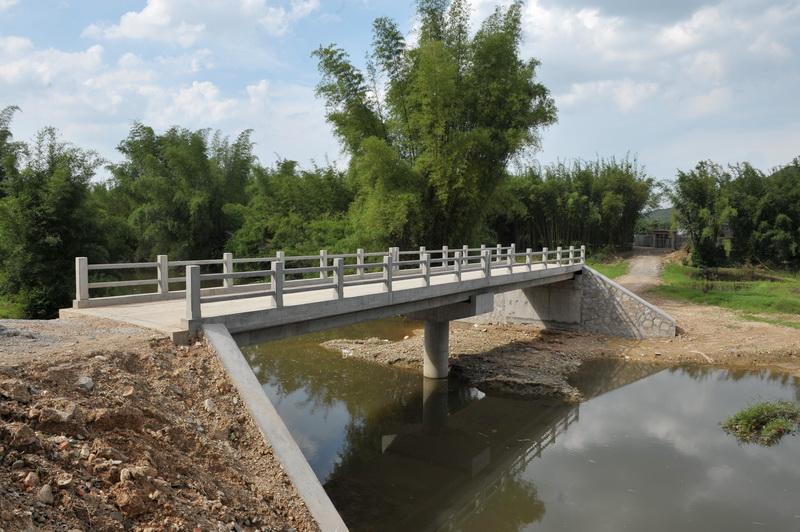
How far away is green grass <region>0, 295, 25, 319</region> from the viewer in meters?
16.5

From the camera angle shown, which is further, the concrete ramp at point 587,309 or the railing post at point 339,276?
the concrete ramp at point 587,309

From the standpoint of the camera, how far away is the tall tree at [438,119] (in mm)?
19469

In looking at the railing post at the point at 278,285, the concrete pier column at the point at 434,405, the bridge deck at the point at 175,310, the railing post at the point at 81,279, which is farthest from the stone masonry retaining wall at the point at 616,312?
the railing post at the point at 81,279

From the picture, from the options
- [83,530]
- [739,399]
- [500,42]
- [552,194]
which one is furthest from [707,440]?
[552,194]

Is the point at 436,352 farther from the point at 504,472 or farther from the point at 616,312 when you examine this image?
the point at 616,312

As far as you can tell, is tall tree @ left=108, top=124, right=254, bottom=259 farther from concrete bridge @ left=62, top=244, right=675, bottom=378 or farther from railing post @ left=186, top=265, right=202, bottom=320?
railing post @ left=186, top=265, right=202, bottom=320

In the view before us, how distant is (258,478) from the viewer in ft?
16.7

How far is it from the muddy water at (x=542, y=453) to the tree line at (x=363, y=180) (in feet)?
25.9

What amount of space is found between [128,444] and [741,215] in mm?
33382

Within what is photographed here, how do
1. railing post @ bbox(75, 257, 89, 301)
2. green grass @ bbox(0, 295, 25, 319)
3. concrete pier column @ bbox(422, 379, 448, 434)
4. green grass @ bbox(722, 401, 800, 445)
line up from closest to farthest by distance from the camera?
railing post @ bbox(75, 257, 89, 301) → green grass @ bbox(722, 401, 800, 445) → concrete pier column @ bbox(422, 379, 448, 434) → green grass @ bbox(0, 295, 25, 319)

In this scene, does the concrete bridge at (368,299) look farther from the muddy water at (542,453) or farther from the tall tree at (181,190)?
the tall tree at (181,190)

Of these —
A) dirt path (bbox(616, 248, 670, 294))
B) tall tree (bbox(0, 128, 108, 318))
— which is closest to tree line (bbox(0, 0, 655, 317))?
tall tree (bbox(0, 128, 108, 318))

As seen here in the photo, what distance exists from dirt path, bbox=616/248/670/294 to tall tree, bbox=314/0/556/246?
32.9 feet

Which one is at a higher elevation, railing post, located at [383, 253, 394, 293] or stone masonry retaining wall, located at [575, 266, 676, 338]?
railing post, located at [383, 253, 394, 293]
